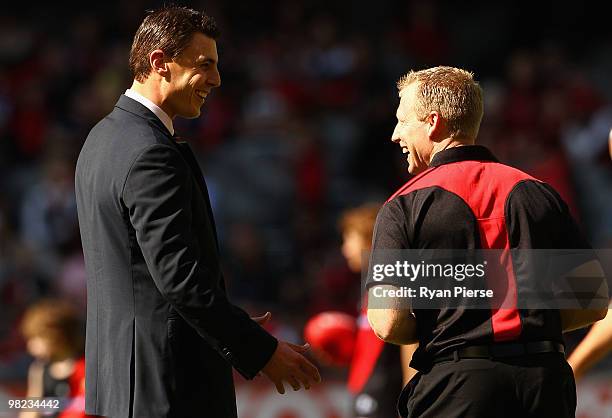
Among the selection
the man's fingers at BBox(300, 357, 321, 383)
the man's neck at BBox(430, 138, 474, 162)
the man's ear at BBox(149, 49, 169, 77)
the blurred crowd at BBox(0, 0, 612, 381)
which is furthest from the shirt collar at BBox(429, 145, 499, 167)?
the blurred crowd at BBox(0, 0, 612, 381)

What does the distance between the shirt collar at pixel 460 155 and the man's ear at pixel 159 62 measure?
3.11 feet

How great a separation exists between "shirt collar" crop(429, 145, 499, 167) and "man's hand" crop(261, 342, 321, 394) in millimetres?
744

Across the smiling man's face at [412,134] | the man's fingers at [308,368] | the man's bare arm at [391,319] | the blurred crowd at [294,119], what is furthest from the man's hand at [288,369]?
the blurred crowd at [294,119]

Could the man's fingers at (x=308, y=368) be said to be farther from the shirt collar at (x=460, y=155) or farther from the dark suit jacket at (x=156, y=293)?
the shirt collar at (x=460, y=155)

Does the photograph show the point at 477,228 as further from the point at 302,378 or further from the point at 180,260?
the point at 180,260

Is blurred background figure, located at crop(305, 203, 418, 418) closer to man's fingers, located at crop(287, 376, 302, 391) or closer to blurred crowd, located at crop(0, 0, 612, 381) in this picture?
man's fingers, located at crop(287, 376, 302, 391)

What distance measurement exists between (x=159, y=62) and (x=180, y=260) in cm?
73

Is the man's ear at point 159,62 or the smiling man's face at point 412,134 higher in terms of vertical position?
the man's ear at point 159,62

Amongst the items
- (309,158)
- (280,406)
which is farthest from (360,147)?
(280,406)

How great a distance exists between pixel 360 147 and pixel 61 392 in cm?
631

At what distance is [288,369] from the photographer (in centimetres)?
367

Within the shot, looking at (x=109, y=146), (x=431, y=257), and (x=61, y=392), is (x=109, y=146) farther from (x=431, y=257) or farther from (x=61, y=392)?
(x=61, y=392)

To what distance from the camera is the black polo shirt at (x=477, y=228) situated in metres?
3.45

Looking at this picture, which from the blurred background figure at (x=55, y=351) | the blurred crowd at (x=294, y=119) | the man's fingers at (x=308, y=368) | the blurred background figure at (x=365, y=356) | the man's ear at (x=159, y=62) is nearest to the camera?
the man's fingers at (x=308, y=368)
